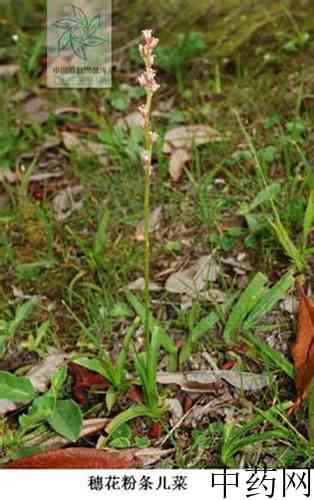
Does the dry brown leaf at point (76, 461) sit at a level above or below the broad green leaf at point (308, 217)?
below

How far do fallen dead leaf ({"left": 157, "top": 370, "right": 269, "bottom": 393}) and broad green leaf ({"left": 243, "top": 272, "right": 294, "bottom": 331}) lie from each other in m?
0.12

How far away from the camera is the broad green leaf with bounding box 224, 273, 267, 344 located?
78.4 inches

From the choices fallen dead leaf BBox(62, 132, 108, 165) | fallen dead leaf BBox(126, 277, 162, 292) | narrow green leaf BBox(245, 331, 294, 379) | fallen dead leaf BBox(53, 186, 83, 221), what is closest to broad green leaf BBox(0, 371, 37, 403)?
fallen dead leaf BBox(126, 277, 162, 292)

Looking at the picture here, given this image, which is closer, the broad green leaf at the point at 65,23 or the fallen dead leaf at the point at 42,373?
the fallen dead leaf at the point at 42,373

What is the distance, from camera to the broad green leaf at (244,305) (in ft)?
6.53

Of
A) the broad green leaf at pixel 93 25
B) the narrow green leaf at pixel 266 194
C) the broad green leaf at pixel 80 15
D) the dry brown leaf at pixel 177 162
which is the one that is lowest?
the narrow green leaf at pixel 266 194

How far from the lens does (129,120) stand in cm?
265

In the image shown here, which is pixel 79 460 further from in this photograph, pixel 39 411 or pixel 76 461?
pixel 39 411

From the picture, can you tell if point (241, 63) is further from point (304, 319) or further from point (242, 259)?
point (304, 319)

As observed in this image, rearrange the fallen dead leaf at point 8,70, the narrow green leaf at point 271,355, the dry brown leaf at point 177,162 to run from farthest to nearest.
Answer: the fallen dead leaf at point 8,70 → the dry brown leaf at point 177,162 → the narrow green leaf at point 271,355

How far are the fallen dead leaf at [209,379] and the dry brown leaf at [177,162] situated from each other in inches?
26.6

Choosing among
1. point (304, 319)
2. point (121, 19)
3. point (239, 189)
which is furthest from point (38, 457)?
point (121, 19)

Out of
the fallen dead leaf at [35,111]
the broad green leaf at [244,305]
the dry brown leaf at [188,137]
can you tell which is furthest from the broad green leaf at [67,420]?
the fallen dead leaf at [35,111]

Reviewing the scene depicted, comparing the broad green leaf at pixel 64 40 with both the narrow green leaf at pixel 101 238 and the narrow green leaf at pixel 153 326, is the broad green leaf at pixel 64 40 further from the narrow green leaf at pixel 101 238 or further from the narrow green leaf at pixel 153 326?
the narrow green leaf at pixel 153 326
